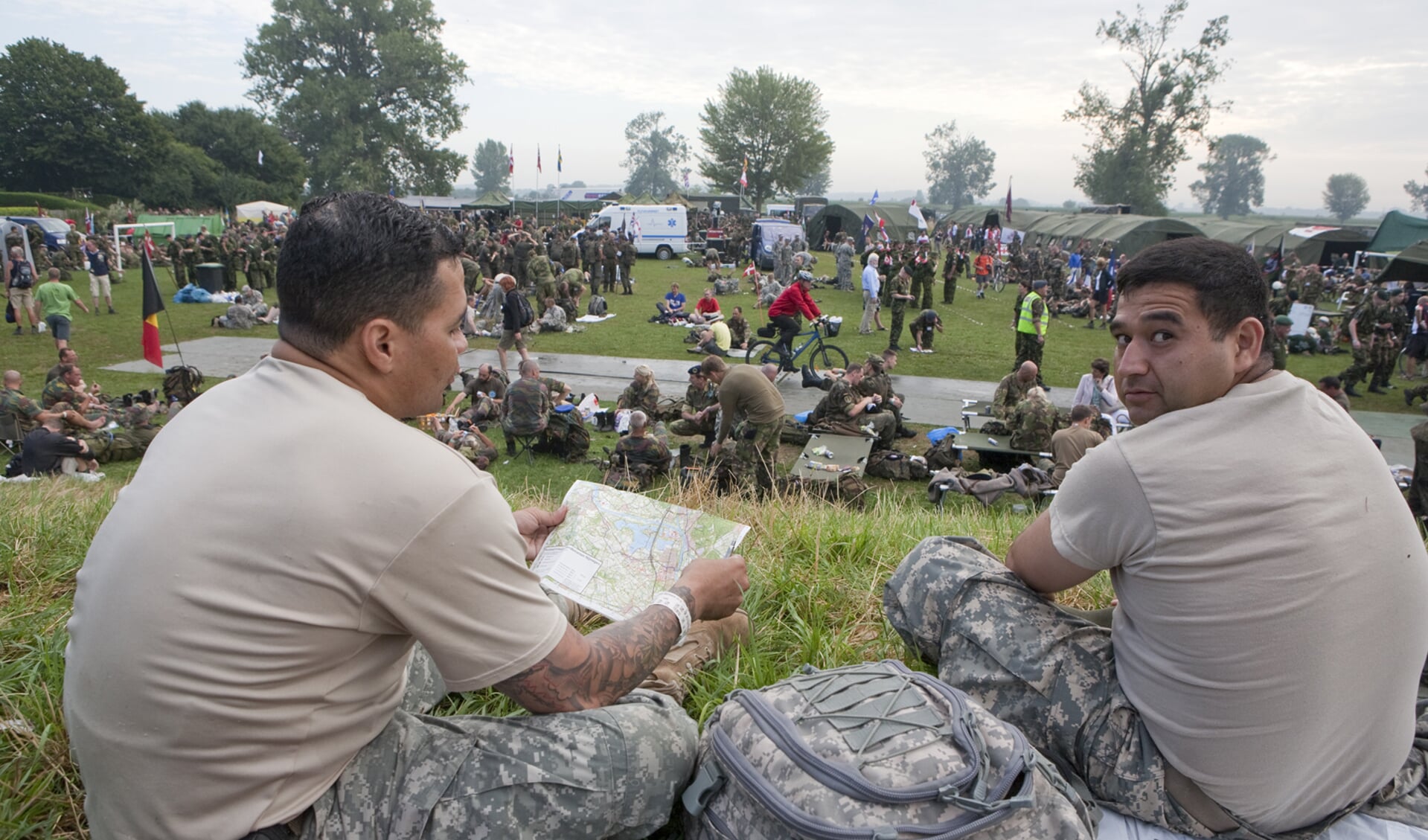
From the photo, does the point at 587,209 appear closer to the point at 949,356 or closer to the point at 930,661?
the point at 949,356

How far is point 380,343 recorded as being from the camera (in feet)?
5.59

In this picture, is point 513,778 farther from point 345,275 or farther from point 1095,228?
point 1095,228

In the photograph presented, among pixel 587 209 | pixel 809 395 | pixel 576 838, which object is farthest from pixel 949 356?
pixel 587 209

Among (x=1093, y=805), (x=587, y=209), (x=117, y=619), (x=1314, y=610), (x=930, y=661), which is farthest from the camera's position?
(x=587, y=209)

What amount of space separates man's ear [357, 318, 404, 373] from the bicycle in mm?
12201

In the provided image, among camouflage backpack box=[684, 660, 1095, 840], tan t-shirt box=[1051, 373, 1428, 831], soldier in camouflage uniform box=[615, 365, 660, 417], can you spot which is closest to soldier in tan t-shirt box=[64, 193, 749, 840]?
camouflage backpack box=[684, 660, 1095, 840]

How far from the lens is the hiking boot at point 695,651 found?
247 cm

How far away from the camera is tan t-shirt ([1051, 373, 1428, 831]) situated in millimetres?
1654

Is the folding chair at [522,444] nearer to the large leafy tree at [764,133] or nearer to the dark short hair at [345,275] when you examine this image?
the dark short hair at [345,275]

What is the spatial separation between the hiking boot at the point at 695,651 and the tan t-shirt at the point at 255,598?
1032mm

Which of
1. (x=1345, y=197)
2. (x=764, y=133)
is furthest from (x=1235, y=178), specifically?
(x=764, y=133)

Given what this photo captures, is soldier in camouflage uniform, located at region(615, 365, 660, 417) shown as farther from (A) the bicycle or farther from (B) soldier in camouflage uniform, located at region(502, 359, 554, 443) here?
(A) the bicycle

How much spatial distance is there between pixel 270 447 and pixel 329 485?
0.13 meters

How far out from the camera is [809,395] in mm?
13281
